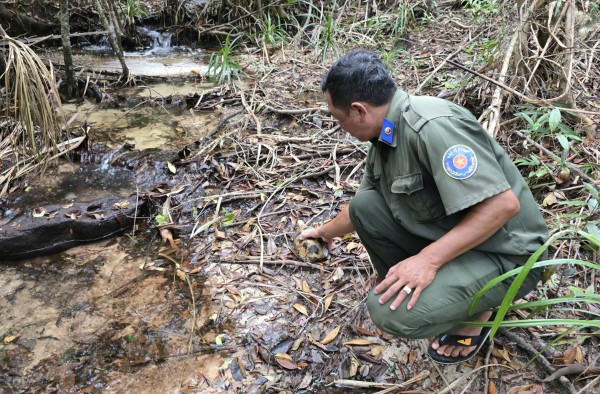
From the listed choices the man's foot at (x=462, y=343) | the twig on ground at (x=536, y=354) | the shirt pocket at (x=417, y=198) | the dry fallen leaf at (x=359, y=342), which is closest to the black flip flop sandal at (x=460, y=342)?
the man's foot at (x=462, y=343)

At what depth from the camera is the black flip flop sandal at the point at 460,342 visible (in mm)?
1952

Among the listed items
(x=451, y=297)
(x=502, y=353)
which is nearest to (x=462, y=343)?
(x=502, y=353)

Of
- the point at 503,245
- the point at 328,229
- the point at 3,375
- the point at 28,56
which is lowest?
the point at 3,375

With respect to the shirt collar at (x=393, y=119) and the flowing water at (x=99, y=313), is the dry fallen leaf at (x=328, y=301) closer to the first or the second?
the flowing water at (x=99, y=313)

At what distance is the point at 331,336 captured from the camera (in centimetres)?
224

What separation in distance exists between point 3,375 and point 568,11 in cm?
422

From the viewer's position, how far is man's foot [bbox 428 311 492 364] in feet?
6.39

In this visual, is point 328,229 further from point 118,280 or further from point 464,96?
point 464,96

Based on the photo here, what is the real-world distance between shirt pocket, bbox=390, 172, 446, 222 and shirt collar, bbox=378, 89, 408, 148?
0.51ft

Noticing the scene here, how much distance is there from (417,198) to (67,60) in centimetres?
426

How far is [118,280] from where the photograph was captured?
2.77m

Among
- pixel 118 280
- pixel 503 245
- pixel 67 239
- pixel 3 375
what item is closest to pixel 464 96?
pixel 503 245

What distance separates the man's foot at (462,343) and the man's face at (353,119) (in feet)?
3.06

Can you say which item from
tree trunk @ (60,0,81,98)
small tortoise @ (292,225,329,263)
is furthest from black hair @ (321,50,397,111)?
tree trunk @ (60,0,81,98)
